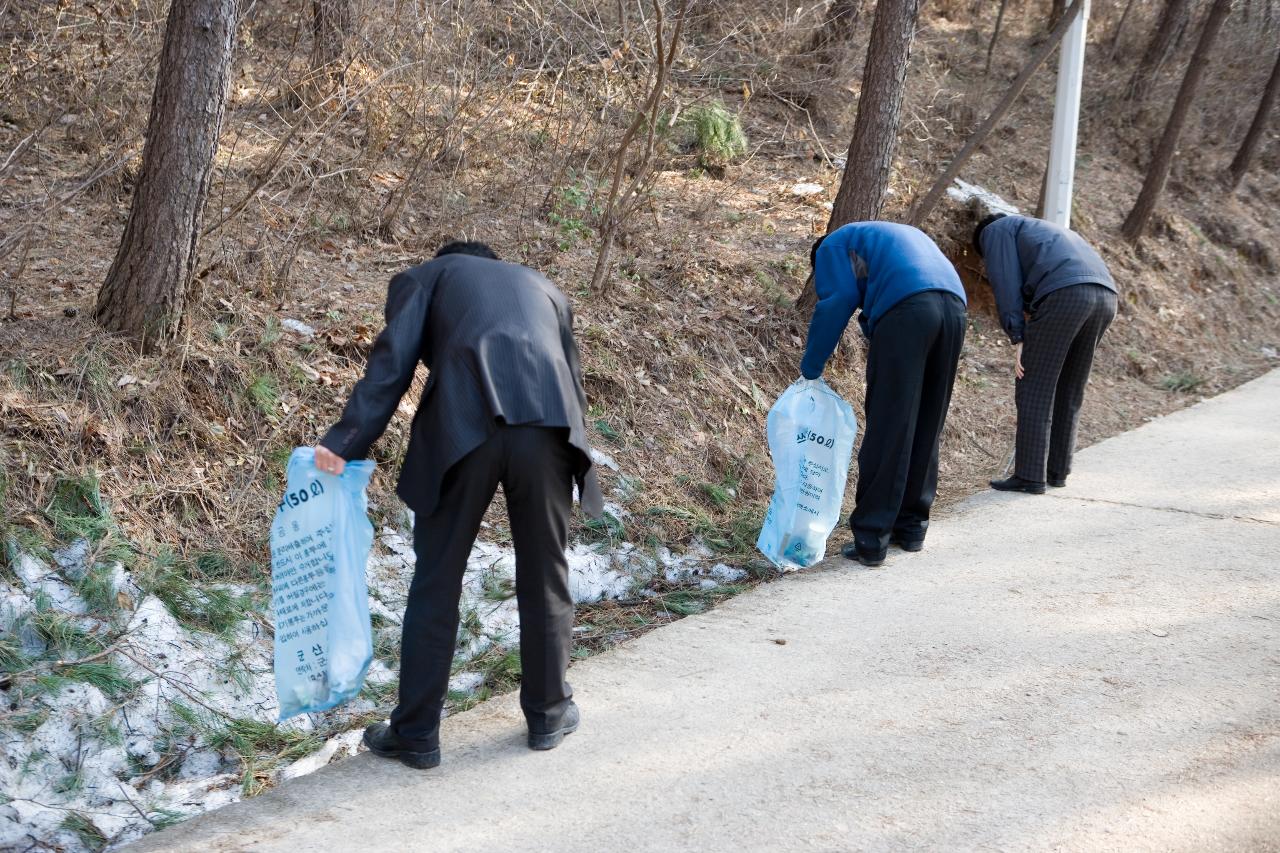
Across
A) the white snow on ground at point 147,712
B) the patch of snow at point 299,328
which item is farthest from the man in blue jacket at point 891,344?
the patch of snow at point 299,328

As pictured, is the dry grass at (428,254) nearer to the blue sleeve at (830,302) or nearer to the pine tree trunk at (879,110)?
the pine tree trunk at (879,110)

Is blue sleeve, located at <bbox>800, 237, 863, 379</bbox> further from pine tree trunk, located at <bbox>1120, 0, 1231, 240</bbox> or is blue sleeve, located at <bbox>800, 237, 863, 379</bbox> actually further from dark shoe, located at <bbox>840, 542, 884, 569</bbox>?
pine tree trunk, located at <bbox>1120, 0, 1231, 240</bbox>

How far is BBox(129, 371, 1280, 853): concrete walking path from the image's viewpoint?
3.43 metres

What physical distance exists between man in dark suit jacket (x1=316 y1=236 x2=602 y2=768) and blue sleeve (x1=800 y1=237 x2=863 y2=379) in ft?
6.86

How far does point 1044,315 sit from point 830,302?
5.94 feet

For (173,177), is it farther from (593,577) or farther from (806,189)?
(806,189)

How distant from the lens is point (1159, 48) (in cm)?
1623

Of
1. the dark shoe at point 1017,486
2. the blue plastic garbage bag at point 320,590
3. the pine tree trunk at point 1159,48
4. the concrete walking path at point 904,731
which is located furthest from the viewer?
the pine tree trunk at point 1159,48

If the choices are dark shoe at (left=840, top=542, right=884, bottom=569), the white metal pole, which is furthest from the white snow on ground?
the white metal pole

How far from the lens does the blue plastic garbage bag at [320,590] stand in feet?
12.4

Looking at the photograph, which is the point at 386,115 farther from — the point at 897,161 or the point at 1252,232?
the point at 1252,232

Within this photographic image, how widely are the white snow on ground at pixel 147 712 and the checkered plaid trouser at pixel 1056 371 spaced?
3.52 m

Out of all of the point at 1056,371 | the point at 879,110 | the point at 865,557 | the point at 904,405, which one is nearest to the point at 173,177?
the point at 904,405

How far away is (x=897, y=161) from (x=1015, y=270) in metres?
5.74
